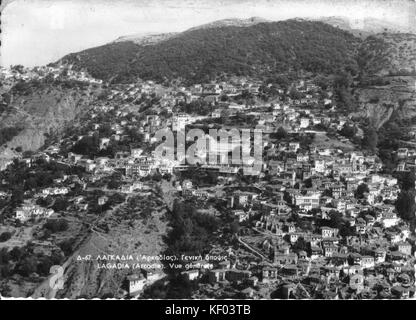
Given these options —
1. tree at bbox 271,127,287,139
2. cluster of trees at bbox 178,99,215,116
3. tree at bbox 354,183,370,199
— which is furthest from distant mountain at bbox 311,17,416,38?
tree at bbox 354,183,370,199

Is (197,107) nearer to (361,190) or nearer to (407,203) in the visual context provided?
(361,190)

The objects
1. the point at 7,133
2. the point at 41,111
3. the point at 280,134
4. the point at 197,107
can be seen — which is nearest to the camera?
the point at 280,134

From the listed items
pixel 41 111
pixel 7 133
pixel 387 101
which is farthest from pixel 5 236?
pixel 387 101

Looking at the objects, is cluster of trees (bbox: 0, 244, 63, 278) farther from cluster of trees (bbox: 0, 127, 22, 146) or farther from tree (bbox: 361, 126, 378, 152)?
tree (bbox: 361, 126, 378, 152)

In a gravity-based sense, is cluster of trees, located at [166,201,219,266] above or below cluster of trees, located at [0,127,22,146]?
below

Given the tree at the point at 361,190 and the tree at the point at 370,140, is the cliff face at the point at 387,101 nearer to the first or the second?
the tree at the point at 370,140

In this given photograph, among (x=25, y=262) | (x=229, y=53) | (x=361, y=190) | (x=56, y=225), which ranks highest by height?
(x=229, y=53)
